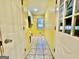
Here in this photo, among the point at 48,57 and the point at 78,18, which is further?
the point at 48,57

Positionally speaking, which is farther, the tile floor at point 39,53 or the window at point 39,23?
the window at point 39,23

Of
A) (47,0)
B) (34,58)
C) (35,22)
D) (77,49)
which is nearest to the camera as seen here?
(77,49)

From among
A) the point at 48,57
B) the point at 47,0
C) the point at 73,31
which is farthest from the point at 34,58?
the point at 47,0

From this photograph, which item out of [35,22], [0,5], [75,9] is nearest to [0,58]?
[0,5]

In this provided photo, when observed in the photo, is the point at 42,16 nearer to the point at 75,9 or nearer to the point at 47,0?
the point at 47,0

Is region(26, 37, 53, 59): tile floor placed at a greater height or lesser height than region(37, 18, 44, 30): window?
lesser

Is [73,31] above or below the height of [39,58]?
above

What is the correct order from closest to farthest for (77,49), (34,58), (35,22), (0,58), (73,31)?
1. (0,58)
2. (77,49)
3. (73,31)
4. (34,58)
5. (35,22)

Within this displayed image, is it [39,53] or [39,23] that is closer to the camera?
[39,53]

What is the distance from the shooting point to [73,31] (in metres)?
1.26

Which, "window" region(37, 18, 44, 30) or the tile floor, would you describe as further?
"window" region(37, 18, 44, 30)

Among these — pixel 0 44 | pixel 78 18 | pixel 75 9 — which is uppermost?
pixel 75 9

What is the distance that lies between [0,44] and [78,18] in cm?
101

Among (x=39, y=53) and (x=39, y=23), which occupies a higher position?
(x=39, y=23)
